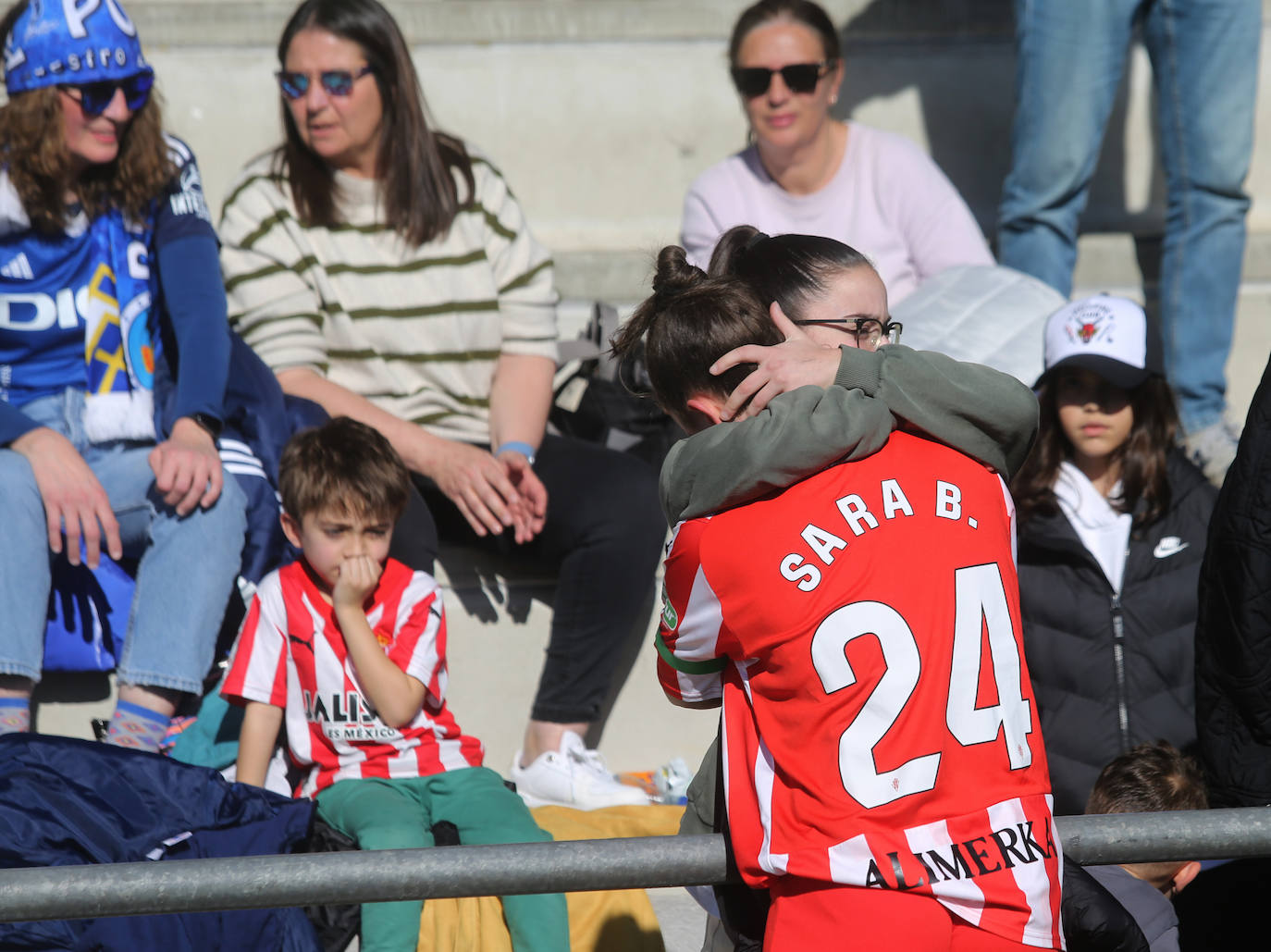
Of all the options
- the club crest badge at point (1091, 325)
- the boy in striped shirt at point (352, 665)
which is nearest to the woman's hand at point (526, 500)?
the boy in striped shirt at point (352, 665)

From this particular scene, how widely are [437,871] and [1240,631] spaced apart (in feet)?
3.43

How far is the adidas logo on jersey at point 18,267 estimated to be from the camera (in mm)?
2885

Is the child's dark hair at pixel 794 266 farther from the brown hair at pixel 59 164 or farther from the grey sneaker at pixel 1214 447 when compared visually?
the grey sneaker at pixel 1214 447

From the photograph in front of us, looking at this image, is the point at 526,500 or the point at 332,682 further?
the point at 526,500

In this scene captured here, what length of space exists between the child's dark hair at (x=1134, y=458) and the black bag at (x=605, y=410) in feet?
2.83

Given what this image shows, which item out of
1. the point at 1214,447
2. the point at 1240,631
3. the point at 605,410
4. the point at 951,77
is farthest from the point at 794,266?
the point at 951,77

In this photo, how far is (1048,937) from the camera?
1.46m

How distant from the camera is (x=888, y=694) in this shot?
1446 mm

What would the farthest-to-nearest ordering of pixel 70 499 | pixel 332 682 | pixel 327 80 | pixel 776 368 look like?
pixel 327 80, pixel 70 499, pixel 332 682, pixel 776 368

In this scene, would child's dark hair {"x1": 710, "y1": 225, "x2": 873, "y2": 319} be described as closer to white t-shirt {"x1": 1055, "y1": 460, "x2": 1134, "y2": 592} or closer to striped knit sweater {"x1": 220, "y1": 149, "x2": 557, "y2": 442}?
white t-shirt {"x1": 1055, "y1": 460, "x2": 1134, "y2": 592}

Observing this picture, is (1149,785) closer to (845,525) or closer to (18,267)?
(845,525)

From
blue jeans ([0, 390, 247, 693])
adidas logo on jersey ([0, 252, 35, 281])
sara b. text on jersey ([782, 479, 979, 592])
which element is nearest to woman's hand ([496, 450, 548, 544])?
blue jeans ([0, 390, 247, 693])

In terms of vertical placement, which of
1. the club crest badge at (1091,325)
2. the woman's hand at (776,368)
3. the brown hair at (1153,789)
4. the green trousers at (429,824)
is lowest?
the green trousers at (429,824)

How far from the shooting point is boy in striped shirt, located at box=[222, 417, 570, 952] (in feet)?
8.03
